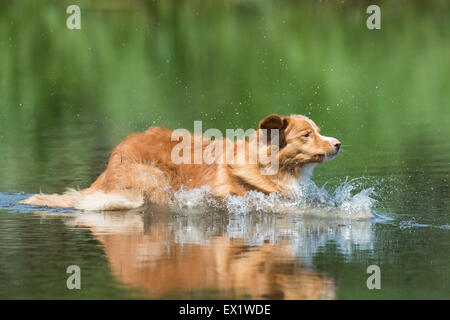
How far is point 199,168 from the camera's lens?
35.9 ft

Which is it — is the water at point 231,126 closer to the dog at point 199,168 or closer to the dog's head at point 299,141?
the dog at point 199,168

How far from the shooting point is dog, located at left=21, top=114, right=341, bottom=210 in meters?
10.5

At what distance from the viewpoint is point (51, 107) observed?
66.6 ft

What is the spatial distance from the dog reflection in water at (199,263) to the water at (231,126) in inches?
1.0

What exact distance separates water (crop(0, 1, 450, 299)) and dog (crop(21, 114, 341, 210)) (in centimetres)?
20

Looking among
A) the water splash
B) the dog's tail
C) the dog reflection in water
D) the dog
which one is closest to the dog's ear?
the dog

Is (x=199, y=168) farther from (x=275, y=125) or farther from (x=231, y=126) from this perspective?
(x=231, y=126)

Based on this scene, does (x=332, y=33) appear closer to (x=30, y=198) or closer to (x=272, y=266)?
(x=30, y=198)

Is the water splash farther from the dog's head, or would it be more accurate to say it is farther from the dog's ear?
the dog's ear

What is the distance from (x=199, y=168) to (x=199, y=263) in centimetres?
332

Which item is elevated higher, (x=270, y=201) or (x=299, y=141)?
(x=299, y=141)

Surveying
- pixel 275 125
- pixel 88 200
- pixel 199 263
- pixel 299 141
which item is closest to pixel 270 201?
pixel 299 141

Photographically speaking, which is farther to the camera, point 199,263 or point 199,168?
point 199,168
